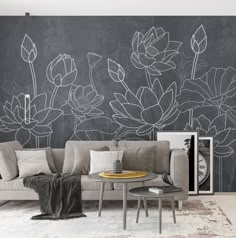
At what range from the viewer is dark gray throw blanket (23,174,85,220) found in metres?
4.95

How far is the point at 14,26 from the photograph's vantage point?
6301mm

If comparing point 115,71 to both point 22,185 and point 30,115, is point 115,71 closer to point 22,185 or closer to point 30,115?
point 30,115

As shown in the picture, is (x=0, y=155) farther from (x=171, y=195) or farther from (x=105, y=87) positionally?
(x=171, y=195)

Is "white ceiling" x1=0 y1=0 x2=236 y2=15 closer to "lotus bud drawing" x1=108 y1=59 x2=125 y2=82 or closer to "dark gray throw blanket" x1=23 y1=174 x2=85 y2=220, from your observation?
"lotus bud drawing" x1=108 y1=59 x2=125 y2=82

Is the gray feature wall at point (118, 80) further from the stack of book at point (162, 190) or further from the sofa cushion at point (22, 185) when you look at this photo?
the stack of book at point (162, 190)

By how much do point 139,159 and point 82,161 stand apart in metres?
0.73

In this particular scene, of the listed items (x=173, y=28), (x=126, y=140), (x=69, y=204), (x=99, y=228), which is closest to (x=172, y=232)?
(x=99, y=228)

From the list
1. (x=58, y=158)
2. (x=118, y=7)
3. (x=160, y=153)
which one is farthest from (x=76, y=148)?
(x=118, y=7)

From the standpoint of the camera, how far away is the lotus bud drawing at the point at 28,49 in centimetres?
631

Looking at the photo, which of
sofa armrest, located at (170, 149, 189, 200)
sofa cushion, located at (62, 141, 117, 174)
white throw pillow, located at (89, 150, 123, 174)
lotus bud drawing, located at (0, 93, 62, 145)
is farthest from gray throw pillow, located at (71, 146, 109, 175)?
sofa armrest, located at (170, 149, 189, 200)

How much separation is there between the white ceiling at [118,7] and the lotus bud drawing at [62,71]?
26.4 inches

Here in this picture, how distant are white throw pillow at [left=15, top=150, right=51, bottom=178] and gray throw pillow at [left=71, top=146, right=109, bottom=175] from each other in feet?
1.16

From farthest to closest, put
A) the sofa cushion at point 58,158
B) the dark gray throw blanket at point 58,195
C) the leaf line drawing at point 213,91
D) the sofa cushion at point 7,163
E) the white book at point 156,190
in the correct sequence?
the leaf line drawing at point 213,91, the sofa cushion at point 58,158, the sofa cushion at point 7,163, the dark gray throw blanket at point 58,195, the white book at point 156,190

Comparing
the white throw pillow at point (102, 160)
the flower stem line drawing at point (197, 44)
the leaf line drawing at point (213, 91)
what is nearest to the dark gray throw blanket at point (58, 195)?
the white throw pillow at point (102, 160)
